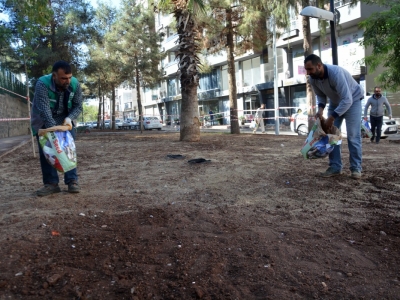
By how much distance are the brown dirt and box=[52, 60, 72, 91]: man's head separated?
4.21 ft

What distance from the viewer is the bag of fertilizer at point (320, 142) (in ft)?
15.5

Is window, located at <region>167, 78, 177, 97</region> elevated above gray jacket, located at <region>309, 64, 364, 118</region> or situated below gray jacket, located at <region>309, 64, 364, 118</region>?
above

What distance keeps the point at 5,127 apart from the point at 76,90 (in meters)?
16.4

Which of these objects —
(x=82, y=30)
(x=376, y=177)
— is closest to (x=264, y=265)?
(x=376, y=177)

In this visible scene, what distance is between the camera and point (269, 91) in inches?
1276

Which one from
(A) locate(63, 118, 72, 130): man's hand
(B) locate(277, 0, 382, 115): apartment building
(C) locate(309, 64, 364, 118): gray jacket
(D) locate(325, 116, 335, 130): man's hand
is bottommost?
(D) locate(325, 116, 335, 130): man's hand

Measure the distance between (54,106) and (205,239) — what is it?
8.25ft

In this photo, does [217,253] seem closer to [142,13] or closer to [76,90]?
[76,90]

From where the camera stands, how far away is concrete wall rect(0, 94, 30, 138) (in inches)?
697

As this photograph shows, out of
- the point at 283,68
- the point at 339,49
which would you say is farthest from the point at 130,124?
the point at 339,49

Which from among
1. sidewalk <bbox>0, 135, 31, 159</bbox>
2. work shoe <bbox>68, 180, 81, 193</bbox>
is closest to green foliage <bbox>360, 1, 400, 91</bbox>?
work shoe <bbox>68, 180, 81, 193</bbox>

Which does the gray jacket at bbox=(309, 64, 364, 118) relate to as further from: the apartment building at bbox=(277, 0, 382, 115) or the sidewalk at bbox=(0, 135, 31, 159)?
the apartment building at bbox=(277, 0, 382, 115)

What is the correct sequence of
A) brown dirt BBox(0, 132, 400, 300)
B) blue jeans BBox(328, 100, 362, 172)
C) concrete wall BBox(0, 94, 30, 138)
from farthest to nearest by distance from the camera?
concrete wall BBox(0, 94, 30, 138) → blue jeans BBox(328, 100, 362, 172) → brown dirt BBox(0, 132, 400, 300)

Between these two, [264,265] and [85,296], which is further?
[264,265]
